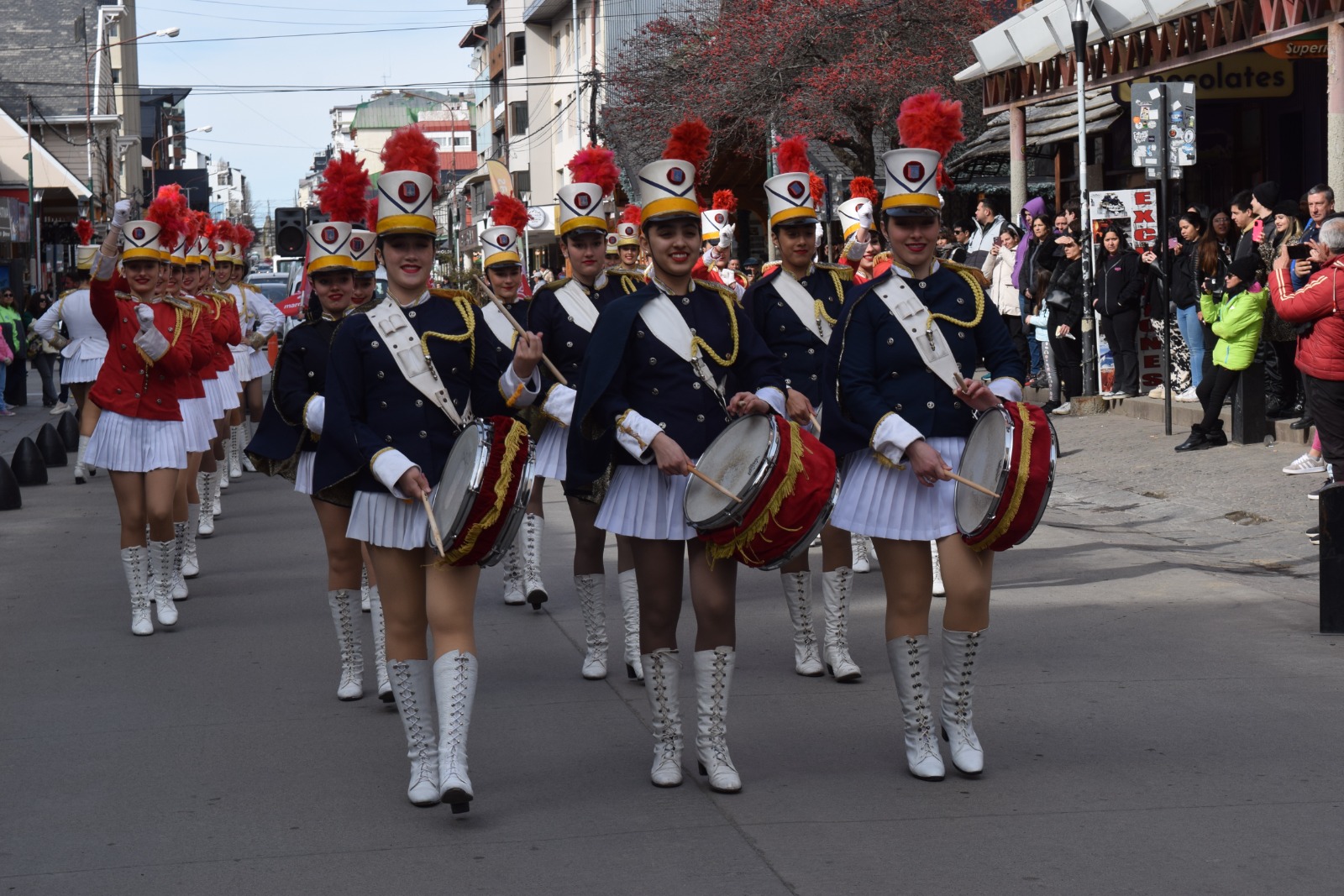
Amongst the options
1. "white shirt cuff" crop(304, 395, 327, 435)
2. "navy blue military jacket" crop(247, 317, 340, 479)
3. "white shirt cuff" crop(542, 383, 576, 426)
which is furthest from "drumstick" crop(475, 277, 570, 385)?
"navy blue military jacket" crop(247, 317, 340, 479)

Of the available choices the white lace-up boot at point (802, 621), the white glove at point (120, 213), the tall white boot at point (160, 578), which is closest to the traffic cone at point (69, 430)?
the tall white boot at point (160, 578)

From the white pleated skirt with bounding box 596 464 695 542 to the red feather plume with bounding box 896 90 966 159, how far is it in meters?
1.54

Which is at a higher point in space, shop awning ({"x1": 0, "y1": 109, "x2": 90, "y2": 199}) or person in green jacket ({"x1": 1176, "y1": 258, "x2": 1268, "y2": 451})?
shop awning ({"x1": 0, "y1": 109, "x2": 90, "y2": 199})

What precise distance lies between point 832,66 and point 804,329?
23556mm

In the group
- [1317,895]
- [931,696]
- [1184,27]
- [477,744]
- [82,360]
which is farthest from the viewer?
[1184,27]

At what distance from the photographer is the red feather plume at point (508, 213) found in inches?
398

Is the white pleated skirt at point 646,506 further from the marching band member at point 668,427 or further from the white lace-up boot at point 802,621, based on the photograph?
the white lace-up boot at point 802,621

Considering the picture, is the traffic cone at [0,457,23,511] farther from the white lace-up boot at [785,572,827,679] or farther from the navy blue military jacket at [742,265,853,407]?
the white lace-up boot at [785,572,827,679]

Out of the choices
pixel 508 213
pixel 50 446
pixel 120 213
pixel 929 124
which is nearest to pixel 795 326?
pixel 929 124

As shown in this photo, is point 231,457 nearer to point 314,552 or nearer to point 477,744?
point 314,552

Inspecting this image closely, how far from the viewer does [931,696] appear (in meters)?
7.33

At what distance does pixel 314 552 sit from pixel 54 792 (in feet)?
21.1

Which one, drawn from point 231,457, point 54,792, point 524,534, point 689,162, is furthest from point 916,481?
point 231,457

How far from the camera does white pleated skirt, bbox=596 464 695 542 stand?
19.7ft
